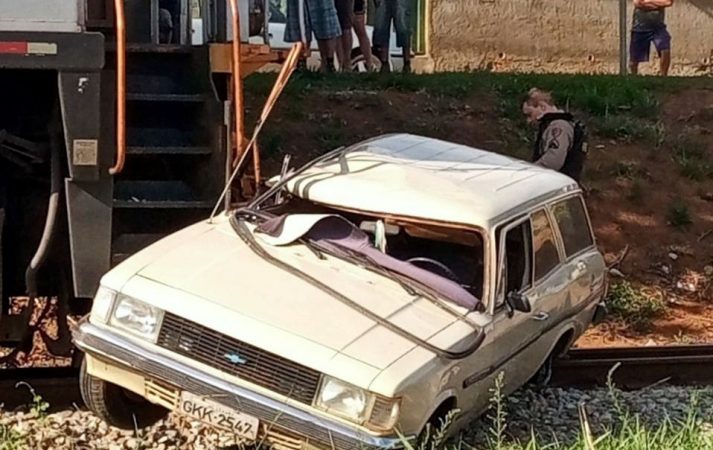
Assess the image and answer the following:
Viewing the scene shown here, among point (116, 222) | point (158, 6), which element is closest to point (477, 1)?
point (158, 6)

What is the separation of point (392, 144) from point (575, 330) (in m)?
1.56

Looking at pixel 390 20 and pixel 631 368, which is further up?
pixel 390 20

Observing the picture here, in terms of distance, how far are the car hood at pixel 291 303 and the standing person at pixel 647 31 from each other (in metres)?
11.4

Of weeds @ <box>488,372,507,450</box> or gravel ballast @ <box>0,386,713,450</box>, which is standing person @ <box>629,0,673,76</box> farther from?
weeds @ <box>488,372,507,450</box>

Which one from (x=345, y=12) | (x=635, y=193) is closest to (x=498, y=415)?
(x=635, y=193)

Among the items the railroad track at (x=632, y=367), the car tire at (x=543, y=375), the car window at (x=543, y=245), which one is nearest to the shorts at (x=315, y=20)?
the railroad track at (x=632, y=367)

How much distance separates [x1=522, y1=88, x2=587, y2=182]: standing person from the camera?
986cm

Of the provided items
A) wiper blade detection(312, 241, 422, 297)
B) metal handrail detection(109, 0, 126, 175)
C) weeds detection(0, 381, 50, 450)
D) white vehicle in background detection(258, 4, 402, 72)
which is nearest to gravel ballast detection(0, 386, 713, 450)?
weeds detection(0, 381, 50, 450)

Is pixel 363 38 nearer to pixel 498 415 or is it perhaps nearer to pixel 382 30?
pixel 382 30

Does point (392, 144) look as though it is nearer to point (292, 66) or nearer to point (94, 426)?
point (292, 66)

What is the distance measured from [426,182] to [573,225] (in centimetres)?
134

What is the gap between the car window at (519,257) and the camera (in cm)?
740

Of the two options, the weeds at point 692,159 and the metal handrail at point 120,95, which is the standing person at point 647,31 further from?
the metal handrail at point 120,95

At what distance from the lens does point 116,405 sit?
273 inches
